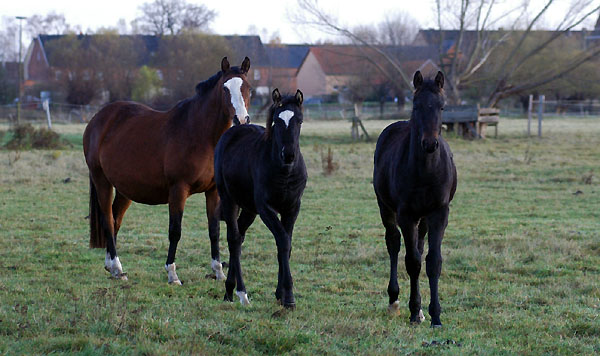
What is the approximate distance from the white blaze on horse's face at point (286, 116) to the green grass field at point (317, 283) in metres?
1.56

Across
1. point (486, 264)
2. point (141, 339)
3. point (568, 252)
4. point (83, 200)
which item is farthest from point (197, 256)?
point (83, 200)

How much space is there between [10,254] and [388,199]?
5093 millimetres

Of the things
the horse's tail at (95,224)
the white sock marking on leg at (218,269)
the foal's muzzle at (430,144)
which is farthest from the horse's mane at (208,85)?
the foal's muzzle at (430,144)

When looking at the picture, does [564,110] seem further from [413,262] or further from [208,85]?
[413,262]

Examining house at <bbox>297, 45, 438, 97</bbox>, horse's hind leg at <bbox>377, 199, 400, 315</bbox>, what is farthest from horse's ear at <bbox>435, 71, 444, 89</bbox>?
A: house at <bbox>297, 45, 438, 97</bbox>

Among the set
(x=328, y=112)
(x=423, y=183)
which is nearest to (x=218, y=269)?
(x=423, y=183)

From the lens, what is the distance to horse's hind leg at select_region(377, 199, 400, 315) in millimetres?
5551

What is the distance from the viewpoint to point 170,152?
274 inches

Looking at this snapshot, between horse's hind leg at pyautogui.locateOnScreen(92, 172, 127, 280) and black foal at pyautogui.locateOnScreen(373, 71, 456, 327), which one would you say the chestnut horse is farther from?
black foal at pyautogui.locateOnScreen(373, 71, 456, 327)

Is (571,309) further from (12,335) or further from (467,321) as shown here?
(12,335)

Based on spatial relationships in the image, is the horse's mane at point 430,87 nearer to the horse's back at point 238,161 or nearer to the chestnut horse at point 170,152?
the horse's back at point 238,161

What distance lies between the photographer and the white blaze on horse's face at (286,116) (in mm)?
5305

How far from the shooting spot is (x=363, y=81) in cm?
4662

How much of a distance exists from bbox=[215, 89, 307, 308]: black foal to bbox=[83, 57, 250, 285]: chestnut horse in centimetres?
51
